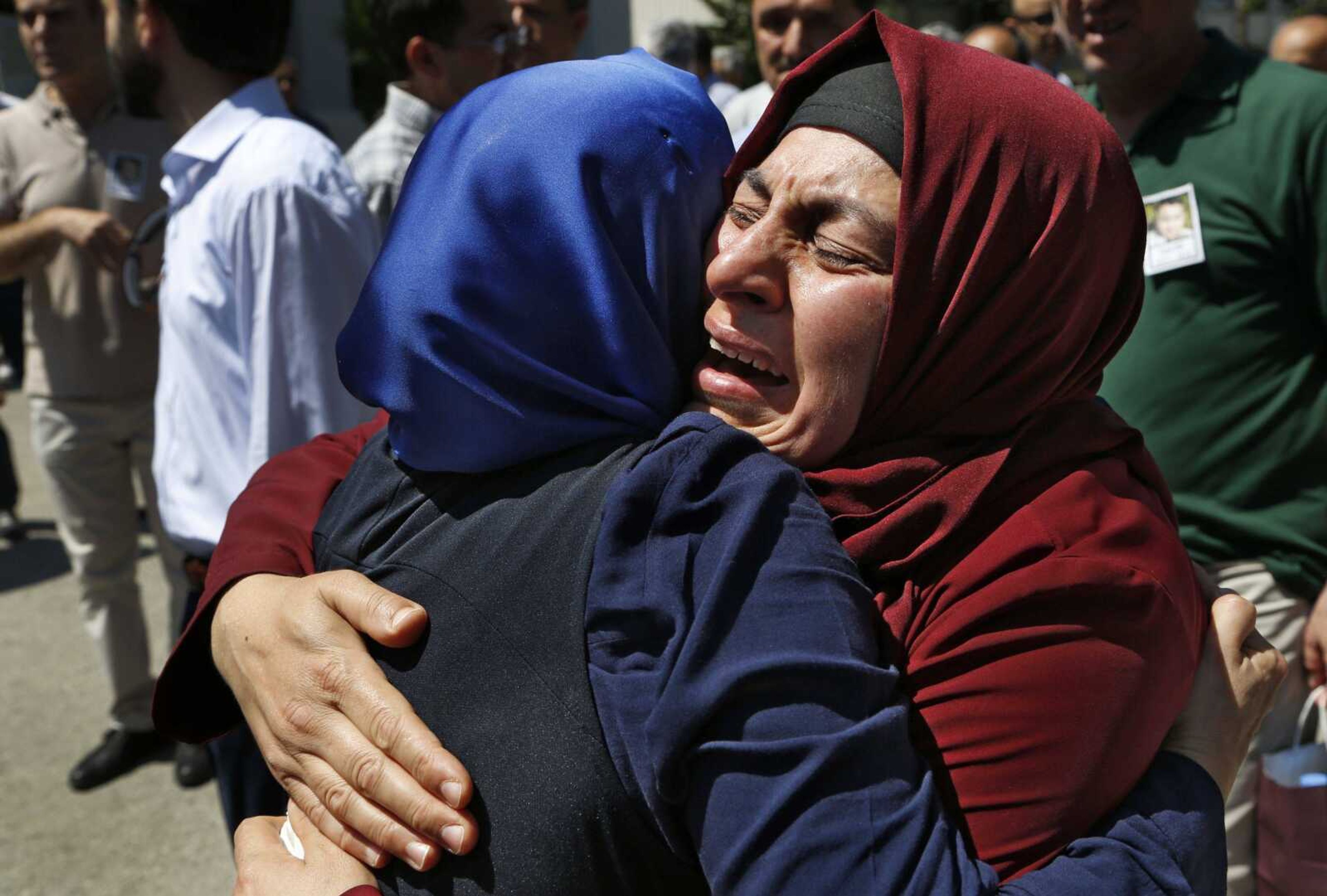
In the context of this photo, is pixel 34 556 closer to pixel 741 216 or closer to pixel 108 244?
pixel 108 244

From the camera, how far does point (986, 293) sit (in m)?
1.31

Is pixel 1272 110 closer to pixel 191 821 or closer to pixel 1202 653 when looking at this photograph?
pixel 1202 653

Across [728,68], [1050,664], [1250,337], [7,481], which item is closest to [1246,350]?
[1250,337]

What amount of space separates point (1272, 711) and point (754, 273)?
205 cm

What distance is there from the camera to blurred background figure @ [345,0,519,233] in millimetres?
3779

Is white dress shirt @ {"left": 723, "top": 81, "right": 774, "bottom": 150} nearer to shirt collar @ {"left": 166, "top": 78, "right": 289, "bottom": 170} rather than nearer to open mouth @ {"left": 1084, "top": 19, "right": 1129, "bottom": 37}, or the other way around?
open mouth @ {"left": 1084, "top": 19, "right": 1129, "bottom": 37}

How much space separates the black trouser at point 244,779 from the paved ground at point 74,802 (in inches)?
57.9

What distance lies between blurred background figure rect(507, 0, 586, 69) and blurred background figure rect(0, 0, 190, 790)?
1.39m

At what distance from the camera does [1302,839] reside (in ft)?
7.93

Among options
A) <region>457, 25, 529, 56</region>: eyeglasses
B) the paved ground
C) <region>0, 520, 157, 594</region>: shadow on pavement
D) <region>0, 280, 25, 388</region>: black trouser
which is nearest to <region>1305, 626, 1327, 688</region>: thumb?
<region>457, 25, 529, 56</region>: eyeglasses

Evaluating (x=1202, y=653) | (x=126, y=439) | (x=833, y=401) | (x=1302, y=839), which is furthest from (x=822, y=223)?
(x=126, y=439)

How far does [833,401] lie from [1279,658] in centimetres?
66

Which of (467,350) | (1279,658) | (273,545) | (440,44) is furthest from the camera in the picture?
(440,44)

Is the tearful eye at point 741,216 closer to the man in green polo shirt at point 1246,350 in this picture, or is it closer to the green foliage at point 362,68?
the man in green polo shirt at point 1246,350
